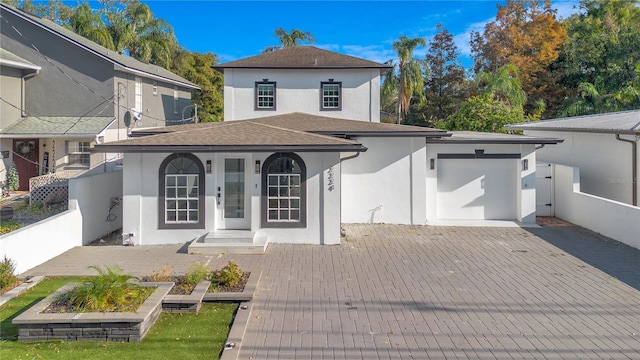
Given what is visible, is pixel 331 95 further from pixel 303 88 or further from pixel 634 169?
pixel 634 169

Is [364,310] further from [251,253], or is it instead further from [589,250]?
[589,250]

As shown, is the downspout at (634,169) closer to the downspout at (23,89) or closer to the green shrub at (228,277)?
the green shrub at (228,277)

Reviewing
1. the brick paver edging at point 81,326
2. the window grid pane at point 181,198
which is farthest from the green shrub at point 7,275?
the window grid pane at point 181,198

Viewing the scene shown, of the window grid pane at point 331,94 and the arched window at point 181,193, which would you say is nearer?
the arched window at point 181,193

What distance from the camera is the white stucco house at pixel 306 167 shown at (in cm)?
1146

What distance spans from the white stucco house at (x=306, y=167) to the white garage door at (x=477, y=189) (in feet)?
0.11

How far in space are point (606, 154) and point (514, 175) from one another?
3538 millimetres

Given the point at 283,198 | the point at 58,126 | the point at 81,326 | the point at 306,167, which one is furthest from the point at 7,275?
the point at 58,126

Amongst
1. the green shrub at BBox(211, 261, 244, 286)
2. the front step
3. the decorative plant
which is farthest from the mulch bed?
the decorative plant

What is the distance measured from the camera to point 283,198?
1171cm

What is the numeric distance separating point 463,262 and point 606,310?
10.5 feet

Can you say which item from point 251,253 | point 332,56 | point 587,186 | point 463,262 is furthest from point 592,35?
point 251,253

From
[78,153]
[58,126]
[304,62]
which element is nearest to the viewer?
[304,62]

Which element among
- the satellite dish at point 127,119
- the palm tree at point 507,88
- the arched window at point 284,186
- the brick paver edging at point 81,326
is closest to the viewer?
the brick paver edging at point 81,326
